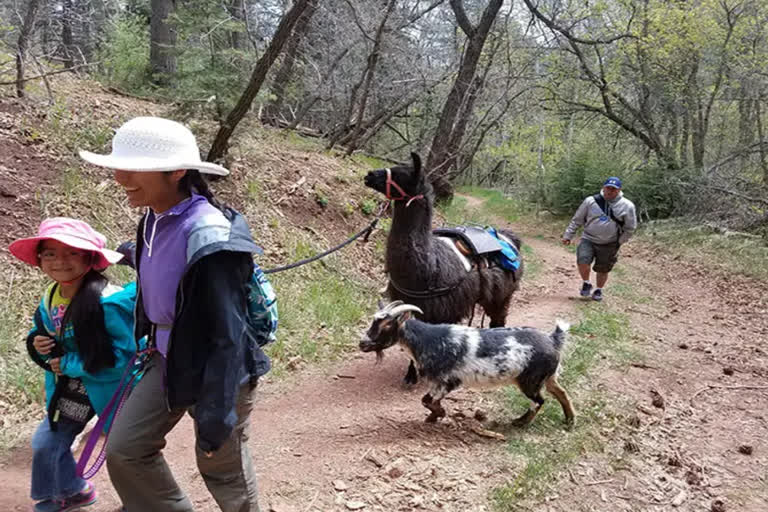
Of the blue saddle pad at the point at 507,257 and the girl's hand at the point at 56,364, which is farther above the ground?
the blue saddle pad at the point at 507,257

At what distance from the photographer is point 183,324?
219cm

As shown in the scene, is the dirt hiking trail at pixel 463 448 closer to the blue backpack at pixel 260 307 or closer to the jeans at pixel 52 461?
the jeans at pixel 52 461

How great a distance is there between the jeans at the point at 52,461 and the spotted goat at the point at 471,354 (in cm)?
215

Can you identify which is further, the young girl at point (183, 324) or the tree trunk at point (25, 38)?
the tree trunk at point (25, 38)

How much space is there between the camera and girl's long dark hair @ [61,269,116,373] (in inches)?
114

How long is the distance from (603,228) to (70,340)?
316 inches

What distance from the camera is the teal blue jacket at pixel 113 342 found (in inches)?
116

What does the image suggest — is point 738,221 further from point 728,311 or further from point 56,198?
point 56,198

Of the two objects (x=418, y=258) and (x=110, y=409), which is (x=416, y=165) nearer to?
(x=418, y=258)

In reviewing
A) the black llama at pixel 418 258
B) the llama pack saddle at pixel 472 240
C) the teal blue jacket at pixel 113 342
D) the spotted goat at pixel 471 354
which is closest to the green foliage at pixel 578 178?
the llama pack saddle at pixel 472 240

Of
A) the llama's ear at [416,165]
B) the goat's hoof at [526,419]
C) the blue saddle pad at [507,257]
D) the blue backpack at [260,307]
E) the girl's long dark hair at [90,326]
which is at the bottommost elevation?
the goat's hoof at [526,419]

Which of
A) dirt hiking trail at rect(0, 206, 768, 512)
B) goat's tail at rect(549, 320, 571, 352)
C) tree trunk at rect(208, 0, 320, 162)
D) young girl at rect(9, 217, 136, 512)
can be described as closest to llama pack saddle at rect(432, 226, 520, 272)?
goat's tail at rect(549, 320, 571, 352)

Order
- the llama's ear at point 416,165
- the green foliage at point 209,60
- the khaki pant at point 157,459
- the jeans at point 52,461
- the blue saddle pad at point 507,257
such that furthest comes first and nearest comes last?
1. the green foliage at point 209,60
2. the blue saddle pad at point 507,257
3. the llama's ear at point 416,165
4. the jeans at point 52,461
5. the khaki pant at point 157,459

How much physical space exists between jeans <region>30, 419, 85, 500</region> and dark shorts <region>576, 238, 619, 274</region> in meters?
8.06
